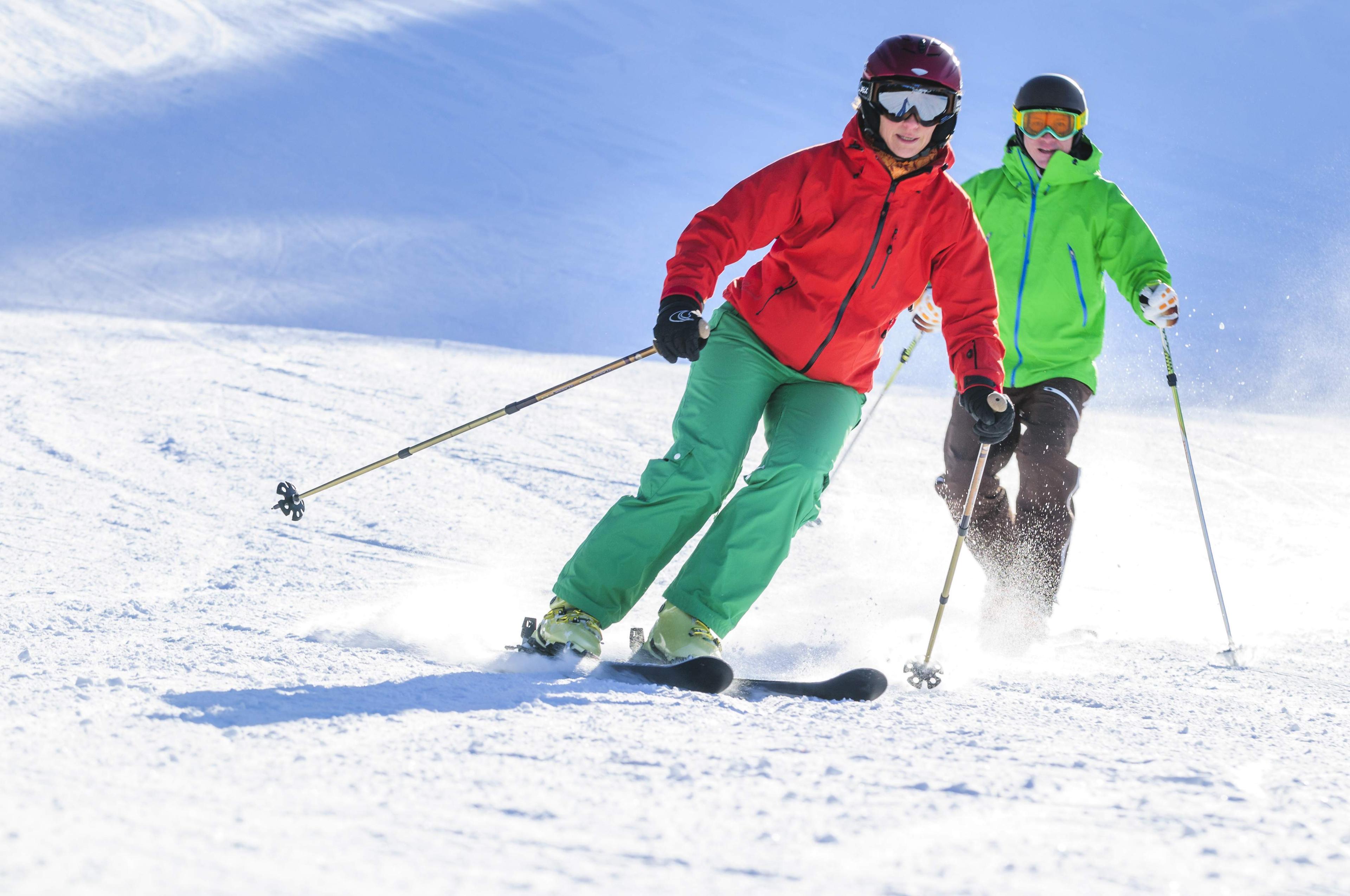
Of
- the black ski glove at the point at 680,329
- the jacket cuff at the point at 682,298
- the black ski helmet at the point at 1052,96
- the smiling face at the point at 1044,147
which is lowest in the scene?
the black ski glove at the point at 680,329

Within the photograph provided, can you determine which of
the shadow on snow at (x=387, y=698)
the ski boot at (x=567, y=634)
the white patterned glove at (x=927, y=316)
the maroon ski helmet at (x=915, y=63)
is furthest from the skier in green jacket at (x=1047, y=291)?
the shadow on snow at (x=387, y=698)

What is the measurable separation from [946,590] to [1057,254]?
153 cm

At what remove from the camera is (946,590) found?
3162 mm

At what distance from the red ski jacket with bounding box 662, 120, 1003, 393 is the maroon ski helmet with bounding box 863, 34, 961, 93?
0.15 metres

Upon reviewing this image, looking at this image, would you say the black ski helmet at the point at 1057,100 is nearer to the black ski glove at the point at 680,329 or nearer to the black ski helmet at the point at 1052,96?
the black ski helmet at the point at 1052,96

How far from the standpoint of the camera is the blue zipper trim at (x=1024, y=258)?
4.12 m

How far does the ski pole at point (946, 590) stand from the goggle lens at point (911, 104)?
0.72 meters

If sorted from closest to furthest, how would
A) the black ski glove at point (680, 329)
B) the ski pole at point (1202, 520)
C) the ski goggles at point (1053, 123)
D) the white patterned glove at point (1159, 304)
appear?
the black ski glove at point (680, 329) → the ski pole at point (1202, 520) → the white patterned glove at point (1159, 304) → the ski goggles at point (1053, 123)

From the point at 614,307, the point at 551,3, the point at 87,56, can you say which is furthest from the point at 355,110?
the point at 614,307

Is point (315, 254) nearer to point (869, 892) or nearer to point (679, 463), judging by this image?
point (679, 463)

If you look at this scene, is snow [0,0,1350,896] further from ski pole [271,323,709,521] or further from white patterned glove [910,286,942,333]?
white patterned glove [910,286,942,333]

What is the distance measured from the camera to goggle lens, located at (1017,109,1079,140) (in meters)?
4.06

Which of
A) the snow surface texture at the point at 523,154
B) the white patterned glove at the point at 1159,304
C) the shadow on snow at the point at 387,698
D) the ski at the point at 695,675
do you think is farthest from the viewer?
the snow surface texture at the point at 523,154

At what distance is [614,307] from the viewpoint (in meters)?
18.4
